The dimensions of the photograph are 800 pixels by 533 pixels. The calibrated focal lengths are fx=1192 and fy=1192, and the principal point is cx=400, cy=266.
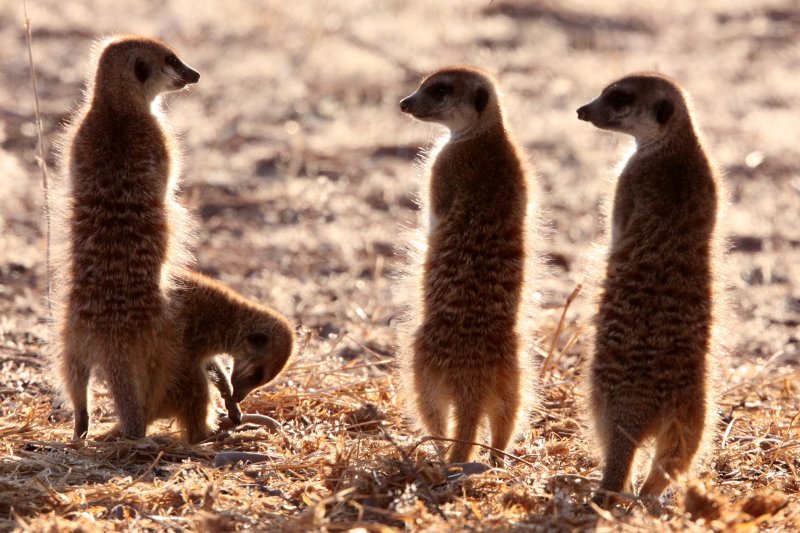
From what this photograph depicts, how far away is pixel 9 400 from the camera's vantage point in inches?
210

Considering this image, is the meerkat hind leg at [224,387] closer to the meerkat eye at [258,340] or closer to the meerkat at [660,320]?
the meerkat eye at [258,340]

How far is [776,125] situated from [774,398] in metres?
6.81

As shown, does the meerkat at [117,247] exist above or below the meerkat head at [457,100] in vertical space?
below

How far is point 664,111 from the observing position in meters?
4.58

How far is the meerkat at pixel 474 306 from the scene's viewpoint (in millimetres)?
4531

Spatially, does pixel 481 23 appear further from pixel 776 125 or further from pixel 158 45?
pixel 158 45

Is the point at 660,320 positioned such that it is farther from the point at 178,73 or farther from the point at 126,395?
the point at 178,73

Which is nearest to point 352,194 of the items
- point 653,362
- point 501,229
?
point 501,229

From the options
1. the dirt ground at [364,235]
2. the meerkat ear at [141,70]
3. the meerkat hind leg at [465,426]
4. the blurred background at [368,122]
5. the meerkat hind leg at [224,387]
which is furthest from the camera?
the blurred background at [368,122]

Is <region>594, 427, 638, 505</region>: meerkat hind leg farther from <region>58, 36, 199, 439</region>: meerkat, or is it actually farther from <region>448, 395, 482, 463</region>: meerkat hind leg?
<region>58, 36, 199, 439</region>: meerkat

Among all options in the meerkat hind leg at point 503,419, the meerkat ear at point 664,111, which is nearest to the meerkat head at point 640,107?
the meerkat ear at point 664,111

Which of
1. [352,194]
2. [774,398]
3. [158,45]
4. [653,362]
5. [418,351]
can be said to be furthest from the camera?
[352,194]

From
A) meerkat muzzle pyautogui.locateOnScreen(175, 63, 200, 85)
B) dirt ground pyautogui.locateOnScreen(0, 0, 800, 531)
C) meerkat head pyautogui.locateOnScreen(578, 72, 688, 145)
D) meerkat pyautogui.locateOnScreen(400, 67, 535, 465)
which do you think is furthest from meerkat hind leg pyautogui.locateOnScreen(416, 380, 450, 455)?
meerkat muzzle pyautogui.locateOnScreen(175, 63, 200, 85)

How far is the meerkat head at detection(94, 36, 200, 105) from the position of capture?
479cm
